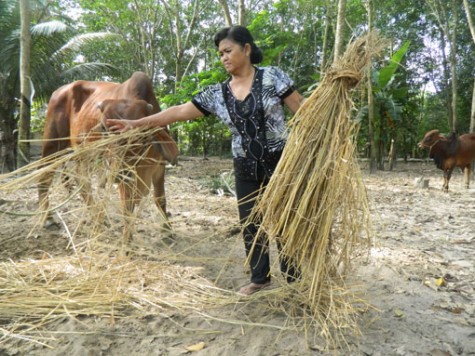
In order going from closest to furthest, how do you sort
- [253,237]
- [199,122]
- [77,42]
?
[253,237], [77,42], [199,122]

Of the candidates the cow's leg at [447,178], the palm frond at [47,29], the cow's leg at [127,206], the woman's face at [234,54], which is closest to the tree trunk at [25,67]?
the palm frond at [47,29]

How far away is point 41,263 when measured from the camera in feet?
9.87

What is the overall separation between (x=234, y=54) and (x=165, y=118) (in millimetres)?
625

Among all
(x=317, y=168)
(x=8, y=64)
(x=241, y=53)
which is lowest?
(x=317, y=168)

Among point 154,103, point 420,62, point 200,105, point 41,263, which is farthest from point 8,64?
point 420,62

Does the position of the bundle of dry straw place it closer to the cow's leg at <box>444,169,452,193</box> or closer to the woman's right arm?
the woman's right arm

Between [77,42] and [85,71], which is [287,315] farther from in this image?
[85,71]

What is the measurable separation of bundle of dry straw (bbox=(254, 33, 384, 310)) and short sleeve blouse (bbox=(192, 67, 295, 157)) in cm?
19

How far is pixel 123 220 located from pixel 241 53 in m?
1.38

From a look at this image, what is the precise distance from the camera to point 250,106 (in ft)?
7.49

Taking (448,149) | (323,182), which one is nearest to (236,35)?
(323,182)

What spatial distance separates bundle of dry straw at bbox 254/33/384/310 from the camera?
2.03 meters

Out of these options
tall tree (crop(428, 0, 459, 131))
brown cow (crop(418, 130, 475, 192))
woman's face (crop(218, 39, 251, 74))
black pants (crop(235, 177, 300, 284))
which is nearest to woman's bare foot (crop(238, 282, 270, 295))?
black pants (crop(235, 177, 300, 284))

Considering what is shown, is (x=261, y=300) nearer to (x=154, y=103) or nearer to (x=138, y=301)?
(x=138, y=301)
